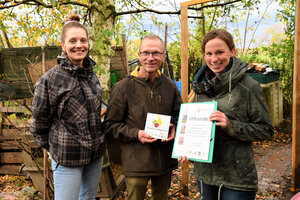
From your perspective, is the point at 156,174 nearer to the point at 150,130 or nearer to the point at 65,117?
the point at 150,130

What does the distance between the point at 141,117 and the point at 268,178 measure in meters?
3.75

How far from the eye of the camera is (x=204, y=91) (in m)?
1.89

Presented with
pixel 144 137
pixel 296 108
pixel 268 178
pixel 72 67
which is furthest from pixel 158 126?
pixel 268 178

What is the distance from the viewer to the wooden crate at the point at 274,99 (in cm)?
725

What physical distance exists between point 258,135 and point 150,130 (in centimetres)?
84

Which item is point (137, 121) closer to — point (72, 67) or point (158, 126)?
point (158, 126)

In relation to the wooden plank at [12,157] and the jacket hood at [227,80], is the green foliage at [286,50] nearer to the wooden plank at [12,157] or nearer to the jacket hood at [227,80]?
the jacket hood at [227,80]

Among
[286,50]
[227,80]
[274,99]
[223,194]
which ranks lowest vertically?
[223,194]

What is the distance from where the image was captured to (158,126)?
2035 mm

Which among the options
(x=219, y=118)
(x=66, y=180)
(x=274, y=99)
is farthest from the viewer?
(x=274, y=99)

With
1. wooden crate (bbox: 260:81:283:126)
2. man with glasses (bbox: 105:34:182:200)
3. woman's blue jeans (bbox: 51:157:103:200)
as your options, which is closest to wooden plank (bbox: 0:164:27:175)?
woman's blue jeans (bbox: 51:157:103:200)

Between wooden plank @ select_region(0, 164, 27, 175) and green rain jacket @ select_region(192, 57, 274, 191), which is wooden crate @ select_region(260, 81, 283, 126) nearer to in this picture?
green rain jacket @ select_region(192, 57, 274, 191)

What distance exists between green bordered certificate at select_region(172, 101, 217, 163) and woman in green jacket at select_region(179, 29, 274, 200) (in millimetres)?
63

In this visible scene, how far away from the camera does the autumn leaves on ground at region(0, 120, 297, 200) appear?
13.3 feet
